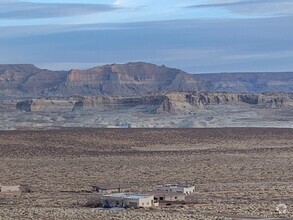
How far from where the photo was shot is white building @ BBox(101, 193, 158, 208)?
3447 cm

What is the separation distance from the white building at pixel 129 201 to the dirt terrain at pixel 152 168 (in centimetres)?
82

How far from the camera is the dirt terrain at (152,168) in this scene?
33750mm

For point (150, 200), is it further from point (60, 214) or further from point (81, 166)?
point (81, 166)

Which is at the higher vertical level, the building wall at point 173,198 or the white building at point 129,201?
the white building at point 129,201

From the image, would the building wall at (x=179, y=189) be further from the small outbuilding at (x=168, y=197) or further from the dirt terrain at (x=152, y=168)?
the small outbuilding at (x=168, y=197)

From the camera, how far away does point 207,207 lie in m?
34.4

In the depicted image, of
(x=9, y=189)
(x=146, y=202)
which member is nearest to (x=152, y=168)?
(x=9, y=189)

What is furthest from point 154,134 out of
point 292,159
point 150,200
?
Result: point 150,200

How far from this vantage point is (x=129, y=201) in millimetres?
34688

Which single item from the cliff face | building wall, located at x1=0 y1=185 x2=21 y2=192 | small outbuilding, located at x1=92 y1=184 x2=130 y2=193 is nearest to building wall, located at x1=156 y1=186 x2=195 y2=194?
small outbuilding, located at x1=92 y1=184 x2=130 y2=193

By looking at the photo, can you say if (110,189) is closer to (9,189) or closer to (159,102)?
(9,189)

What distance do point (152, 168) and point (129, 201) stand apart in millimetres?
22583

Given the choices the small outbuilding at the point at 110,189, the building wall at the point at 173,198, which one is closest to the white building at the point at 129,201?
the building wall at the point at 173,198

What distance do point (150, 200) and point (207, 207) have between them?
2.07 meters
